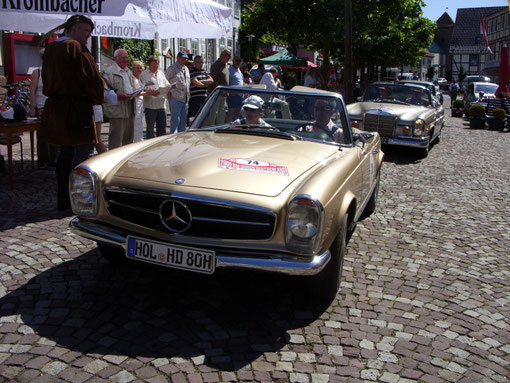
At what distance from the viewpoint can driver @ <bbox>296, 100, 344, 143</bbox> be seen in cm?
489

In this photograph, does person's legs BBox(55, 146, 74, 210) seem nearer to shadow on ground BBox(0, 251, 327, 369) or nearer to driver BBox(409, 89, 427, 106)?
shadow on ground BBox(0, 251, 327, 369)

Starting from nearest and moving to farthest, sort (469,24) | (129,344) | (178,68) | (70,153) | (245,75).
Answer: (129,344)
(70,153)
(178,68)
(245,75)
(469,24)

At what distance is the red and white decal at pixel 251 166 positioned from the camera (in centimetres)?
374

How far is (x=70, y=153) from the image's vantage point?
6.03 meters

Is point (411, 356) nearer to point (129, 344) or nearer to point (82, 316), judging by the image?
point (129, 344)

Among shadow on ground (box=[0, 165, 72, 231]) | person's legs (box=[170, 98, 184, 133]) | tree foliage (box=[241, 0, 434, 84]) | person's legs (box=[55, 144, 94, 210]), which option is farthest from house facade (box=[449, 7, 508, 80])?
person's legs (box=[55, 144, 94, 210])

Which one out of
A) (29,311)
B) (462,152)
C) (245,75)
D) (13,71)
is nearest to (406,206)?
(29,311)

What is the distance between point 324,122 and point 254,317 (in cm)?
203

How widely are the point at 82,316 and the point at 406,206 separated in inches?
187

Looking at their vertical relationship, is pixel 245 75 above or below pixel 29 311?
above

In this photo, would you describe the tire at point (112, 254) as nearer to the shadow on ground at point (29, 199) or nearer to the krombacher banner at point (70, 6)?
the shadow on ground at point (29, 199)

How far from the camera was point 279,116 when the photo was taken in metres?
5.05

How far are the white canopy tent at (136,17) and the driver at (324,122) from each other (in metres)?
3.79

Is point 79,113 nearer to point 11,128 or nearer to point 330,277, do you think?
point 11,128
